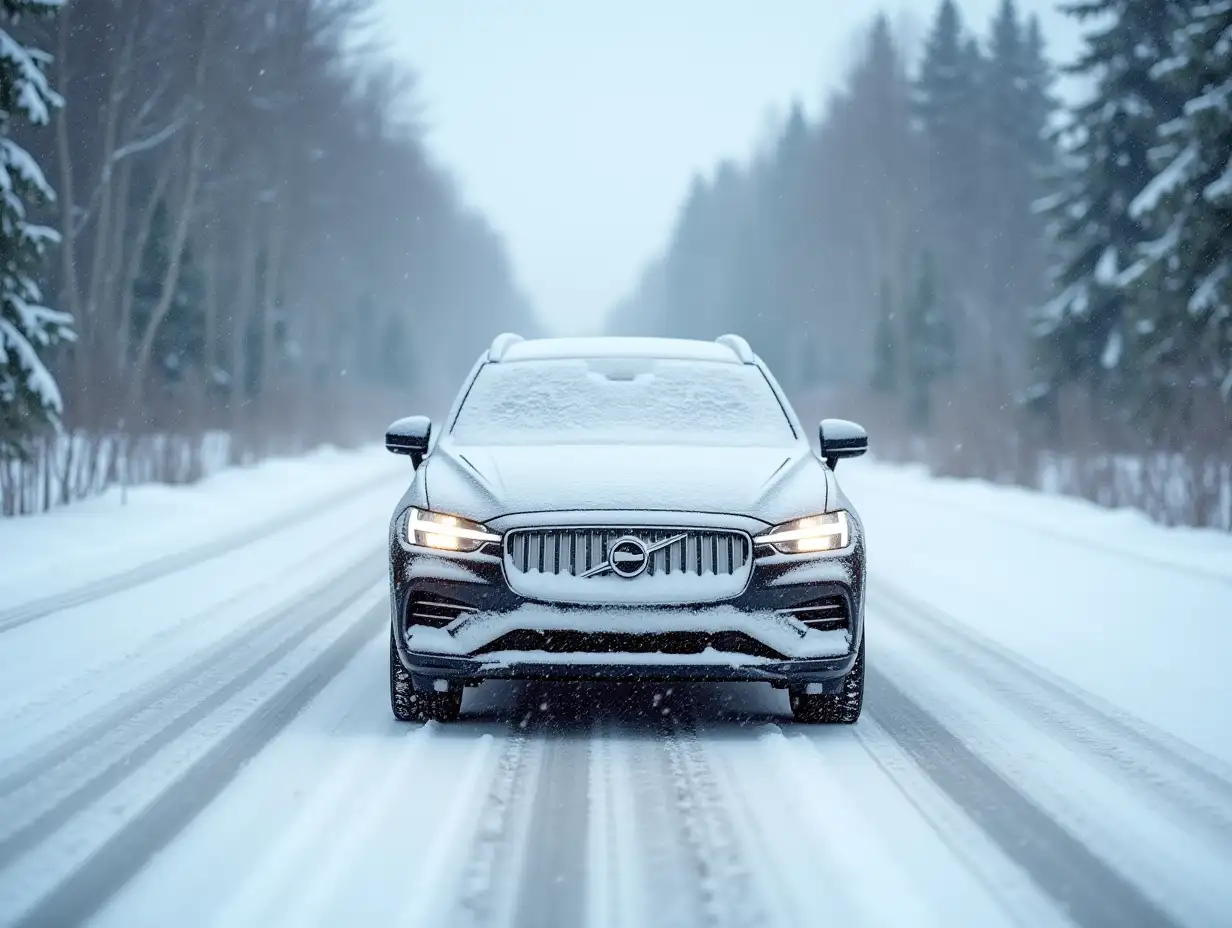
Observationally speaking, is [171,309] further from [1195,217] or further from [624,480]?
[624,480]

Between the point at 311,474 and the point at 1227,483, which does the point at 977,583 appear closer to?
the point at 1227,483

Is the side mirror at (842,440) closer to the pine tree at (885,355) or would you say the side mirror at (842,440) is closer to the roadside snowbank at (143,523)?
the roadside snowbank at (143,523)

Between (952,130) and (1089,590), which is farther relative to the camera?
(952,130)

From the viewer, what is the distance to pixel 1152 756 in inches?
227

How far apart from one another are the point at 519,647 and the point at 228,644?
2.99m

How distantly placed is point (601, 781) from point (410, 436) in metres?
2.55

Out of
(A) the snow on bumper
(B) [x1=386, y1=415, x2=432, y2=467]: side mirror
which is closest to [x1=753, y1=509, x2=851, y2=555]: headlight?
(A) the snow on bumper

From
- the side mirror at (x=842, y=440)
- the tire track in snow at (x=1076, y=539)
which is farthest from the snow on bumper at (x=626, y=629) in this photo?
the tire track in snow at (x=1076, y=539)

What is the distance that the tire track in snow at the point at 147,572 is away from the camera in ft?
30.0

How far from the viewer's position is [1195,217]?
1966 centimetres

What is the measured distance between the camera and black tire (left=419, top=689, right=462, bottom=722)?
243 inches

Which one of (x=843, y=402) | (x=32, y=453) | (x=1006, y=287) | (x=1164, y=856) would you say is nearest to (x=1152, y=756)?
(x=1164, y=856)

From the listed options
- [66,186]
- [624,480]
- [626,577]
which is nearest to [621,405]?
[624,480]

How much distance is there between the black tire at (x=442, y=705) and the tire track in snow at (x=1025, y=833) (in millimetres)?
1752
